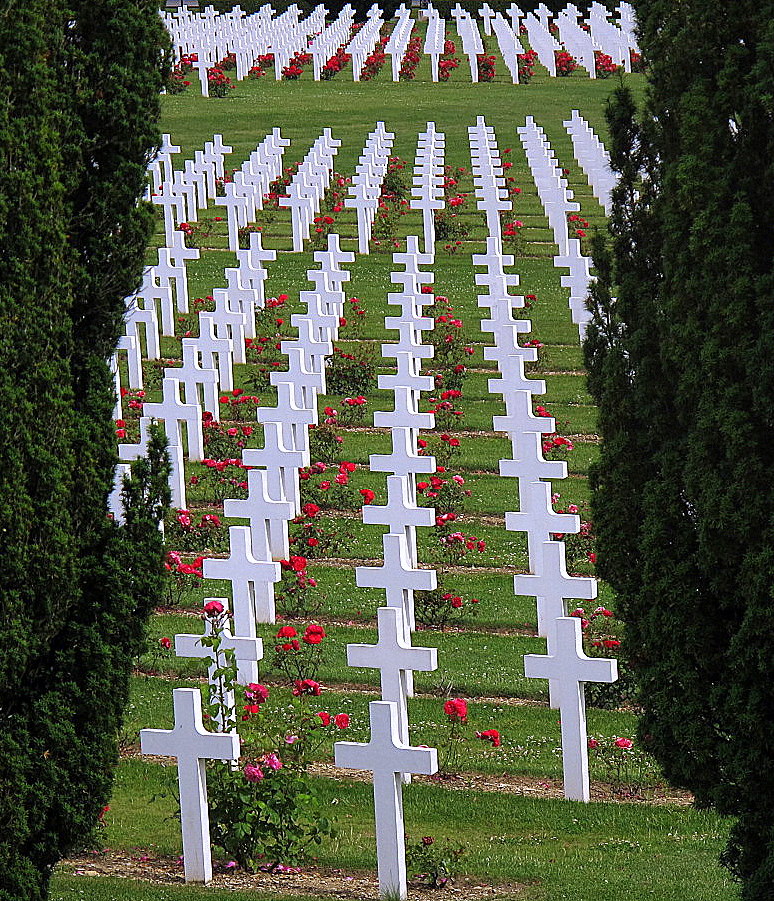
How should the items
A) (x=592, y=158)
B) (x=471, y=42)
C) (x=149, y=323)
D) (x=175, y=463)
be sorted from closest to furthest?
(x=175, y=463) → (x=149, y=323) → (x=592, y=158) → (x=471, y=42)

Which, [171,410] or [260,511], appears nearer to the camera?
[260,511]

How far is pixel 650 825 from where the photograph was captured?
6762mm

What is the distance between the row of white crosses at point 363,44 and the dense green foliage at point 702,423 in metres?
31.8

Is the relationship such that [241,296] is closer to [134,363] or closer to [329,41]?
[134,363]

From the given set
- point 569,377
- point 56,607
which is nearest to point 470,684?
point 56,607

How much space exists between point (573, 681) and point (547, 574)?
2.88 feet

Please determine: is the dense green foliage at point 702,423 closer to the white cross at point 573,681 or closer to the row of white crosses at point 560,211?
the white cross at point 573,681

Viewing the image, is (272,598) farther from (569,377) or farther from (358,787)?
(569,377)

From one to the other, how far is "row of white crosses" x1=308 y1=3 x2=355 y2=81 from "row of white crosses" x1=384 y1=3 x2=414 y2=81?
145 centimetres

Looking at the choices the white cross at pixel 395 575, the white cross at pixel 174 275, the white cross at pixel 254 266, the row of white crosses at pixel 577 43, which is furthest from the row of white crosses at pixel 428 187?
the row of white crosses at pixel 577 43

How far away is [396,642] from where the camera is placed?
278 inches

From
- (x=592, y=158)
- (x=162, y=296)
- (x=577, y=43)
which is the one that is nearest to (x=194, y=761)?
(x=162, y=296)

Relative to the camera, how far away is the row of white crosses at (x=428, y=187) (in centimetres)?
1966

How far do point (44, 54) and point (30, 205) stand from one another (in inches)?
24.0
